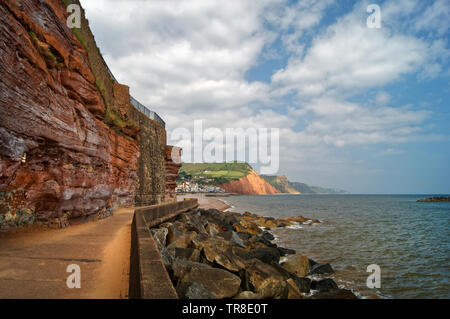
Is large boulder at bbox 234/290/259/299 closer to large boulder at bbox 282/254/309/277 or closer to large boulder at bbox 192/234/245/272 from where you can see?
large boulder at bbox 192/234/245/272

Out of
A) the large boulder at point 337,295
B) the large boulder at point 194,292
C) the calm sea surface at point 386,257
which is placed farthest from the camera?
the calm sea surface at point 386,257

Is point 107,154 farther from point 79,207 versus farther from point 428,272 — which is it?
point 428,272

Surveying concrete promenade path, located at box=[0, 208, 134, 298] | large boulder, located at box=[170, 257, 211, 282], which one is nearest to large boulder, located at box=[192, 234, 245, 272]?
large boulder, located at box=[170, 257, 211, 282]

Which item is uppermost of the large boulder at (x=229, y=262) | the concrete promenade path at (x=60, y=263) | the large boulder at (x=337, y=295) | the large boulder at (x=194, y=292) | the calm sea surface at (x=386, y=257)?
the concrete promenade path at (x=60, y=263)

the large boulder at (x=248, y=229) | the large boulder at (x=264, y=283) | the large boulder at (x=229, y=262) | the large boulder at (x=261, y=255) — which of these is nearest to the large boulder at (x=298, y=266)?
the large boulder at (x=261, y=255)

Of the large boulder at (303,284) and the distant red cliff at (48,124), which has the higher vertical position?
the distant red cliff at (48,124)

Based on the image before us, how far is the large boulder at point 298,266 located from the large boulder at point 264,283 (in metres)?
2.99

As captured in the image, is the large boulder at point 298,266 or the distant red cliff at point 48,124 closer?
the distant red cliff at point 48,124

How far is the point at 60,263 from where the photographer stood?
500cm

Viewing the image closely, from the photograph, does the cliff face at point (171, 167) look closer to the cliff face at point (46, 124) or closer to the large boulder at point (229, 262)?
the cliff face at point (46, 124)

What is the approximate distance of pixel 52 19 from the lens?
8461 mm

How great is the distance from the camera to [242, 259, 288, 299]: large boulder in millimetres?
6594

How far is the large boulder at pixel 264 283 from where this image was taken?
659cm
